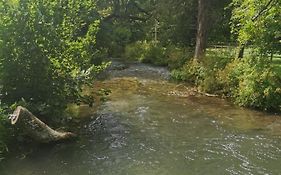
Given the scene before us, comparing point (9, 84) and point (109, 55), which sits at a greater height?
point (9, 84)

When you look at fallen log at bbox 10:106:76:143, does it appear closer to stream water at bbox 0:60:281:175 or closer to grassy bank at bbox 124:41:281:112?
stream water at bbox 0:60:281:175

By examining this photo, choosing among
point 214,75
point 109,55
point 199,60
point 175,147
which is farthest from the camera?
point 109,55

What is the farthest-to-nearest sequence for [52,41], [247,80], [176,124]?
[247,80] < [176,124] < [52,41]

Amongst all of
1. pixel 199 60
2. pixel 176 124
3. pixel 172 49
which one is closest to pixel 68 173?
pixel 176 124

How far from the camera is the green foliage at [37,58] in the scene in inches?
471

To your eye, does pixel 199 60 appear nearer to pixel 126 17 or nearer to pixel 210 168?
pixel 210 168

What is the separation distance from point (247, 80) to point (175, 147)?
655 cm

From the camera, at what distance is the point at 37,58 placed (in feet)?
40.4

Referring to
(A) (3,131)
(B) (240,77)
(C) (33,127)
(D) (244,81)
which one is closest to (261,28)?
(B) (240,77)

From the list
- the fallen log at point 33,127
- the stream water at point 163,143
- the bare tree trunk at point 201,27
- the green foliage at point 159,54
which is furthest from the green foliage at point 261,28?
the green foliage at point 159,54

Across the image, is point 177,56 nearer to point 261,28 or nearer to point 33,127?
point 261,28

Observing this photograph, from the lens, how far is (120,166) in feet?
33.6

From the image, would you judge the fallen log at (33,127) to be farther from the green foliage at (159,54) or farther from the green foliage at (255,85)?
the green foliage at (159,54)

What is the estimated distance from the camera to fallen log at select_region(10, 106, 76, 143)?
10594 mm
